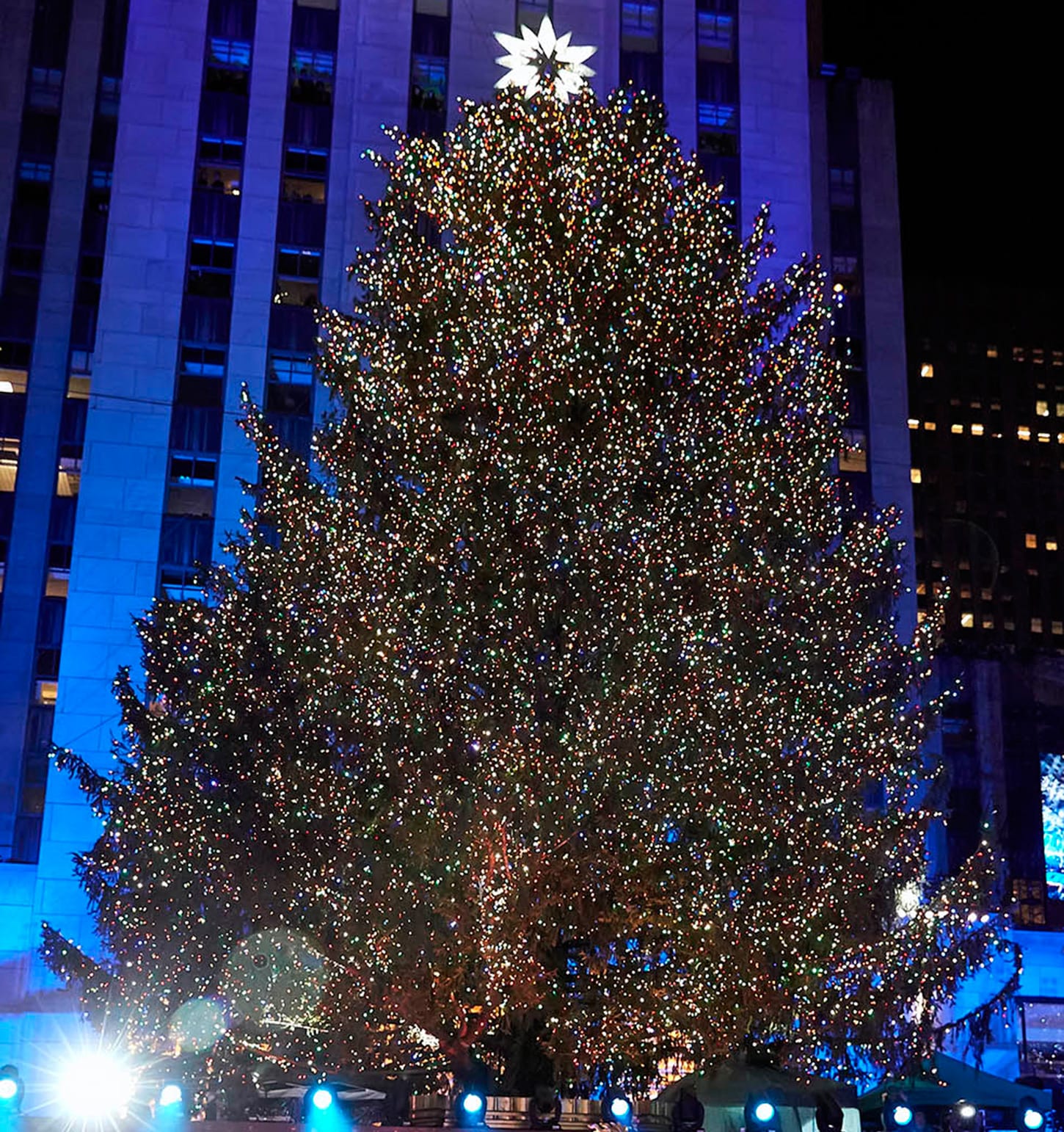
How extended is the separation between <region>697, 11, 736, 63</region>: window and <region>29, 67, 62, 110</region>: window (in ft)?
66.5

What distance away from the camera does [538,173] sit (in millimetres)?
22016

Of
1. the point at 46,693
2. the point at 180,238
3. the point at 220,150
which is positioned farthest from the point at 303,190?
the point at 46,693

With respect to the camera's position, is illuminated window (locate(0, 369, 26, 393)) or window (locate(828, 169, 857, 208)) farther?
window (locate(828, 169, 857, 208))

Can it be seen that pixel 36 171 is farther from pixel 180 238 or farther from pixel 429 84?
pixel 429 84

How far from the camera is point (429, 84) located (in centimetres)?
4344

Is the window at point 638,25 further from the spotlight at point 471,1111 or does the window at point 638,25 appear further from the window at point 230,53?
the spotlight at point 471,1111

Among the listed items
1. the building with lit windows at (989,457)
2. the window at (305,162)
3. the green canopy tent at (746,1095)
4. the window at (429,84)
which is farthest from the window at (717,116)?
the building with lit windows at (989,457)

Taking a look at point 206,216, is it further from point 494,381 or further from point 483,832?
point 483,832

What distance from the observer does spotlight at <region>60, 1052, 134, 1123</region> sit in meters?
15.0

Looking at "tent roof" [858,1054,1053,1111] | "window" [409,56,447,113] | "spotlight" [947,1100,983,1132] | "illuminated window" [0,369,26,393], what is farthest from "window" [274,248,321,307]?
"spotlight" [947,1100,983,1132]

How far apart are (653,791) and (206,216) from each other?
95.3ft

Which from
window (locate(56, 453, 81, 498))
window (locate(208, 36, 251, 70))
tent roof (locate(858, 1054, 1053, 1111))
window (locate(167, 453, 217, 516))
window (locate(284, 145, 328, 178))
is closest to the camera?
tent roof (locate(858, 1054, 1053, 1111))

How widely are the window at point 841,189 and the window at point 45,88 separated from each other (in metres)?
25.9

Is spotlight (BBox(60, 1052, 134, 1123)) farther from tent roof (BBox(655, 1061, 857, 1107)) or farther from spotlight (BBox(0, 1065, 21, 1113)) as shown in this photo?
tent roof (BBox(655, 1061, 857, 1107))
